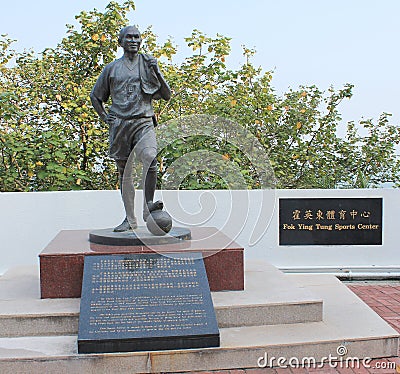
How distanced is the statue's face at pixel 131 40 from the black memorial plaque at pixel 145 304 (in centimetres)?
179

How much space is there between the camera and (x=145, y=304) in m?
4.20

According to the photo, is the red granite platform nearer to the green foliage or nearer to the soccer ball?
the soccer ball

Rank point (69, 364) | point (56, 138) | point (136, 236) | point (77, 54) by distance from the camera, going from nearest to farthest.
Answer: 1. point (69, 364)
2. point (136, 236)
3. point (56, 138)
4. point (77, 54)

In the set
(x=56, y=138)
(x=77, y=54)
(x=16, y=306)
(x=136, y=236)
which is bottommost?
(x=16, y=306)

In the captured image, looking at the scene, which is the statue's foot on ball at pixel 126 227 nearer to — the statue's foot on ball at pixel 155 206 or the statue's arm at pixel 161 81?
the statue's foot on ball at pixel 155 206

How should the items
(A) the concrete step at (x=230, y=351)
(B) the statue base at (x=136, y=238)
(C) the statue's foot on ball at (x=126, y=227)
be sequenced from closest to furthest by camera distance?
(A) the concrete step at (x=230, y=351) < (B) the statue base at (x=136, y=238) < (C) the statue's foot on ball at (x=126, y=227)

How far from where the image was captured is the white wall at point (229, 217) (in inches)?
260

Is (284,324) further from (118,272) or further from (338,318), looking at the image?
(118,272)

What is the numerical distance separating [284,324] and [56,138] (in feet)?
14.7

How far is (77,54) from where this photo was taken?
873 centimetres

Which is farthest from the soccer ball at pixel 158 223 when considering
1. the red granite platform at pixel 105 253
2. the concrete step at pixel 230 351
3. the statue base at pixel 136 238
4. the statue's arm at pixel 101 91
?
the concrete step at pixel 230 351

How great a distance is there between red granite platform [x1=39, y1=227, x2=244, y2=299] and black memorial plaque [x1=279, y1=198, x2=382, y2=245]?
1856 millimetres

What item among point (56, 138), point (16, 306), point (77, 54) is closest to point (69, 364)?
point (16, 306)

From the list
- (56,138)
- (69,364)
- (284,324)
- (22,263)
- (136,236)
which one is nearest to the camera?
(69,364)
